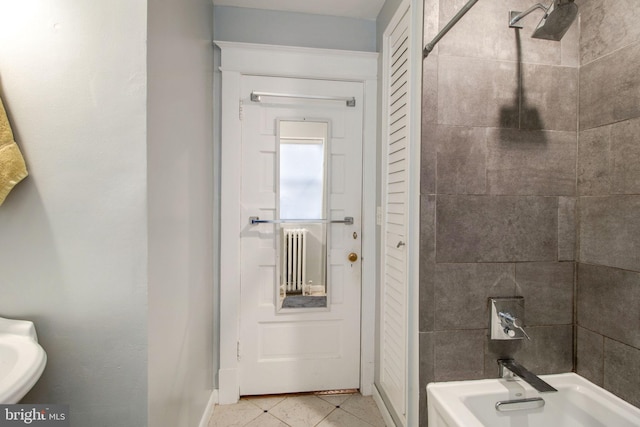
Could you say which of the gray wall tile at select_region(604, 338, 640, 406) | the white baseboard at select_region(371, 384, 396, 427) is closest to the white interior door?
the white baseboard at select_region(371, 384, 396, 427)

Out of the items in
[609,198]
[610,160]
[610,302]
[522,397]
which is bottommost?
[522,397]

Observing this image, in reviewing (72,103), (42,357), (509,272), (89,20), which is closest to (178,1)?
(89,20)

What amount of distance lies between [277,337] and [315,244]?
0.65 metres

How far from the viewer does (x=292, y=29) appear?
1.87 meters

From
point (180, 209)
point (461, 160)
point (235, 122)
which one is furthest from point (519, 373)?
point (235, 122)

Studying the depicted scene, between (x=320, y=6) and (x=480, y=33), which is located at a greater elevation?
(x=320, y=6)

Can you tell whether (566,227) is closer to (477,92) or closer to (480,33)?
(477,92)

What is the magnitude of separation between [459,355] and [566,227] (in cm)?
76

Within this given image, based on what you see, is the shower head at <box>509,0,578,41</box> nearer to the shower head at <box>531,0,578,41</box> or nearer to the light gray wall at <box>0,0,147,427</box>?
the shower head at <box>531,0,578,41</box>

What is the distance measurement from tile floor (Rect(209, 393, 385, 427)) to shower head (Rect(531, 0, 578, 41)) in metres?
1.99

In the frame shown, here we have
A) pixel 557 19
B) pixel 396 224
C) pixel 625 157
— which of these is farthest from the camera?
pixel 396 224

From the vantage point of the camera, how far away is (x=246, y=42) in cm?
183

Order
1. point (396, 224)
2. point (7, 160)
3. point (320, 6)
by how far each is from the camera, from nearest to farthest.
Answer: point (7, 160)
point (396, 224)
point (320, 6)

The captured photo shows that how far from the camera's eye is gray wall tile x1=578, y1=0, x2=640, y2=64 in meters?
1.13
